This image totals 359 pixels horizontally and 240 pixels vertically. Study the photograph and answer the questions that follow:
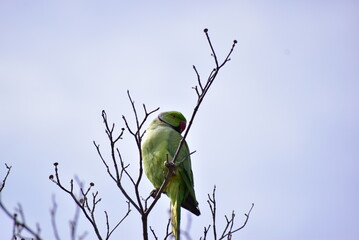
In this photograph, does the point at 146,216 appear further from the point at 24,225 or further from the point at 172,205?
the point at 172,205

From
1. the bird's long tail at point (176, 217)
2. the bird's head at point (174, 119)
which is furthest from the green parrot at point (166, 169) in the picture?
the bird's head at point (174, 119)

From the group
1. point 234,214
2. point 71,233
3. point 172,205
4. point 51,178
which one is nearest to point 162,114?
point 172,205

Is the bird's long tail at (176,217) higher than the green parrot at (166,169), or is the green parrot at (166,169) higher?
the green parrot at (166,169)

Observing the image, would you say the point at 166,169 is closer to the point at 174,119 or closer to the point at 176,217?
the point at 176,217

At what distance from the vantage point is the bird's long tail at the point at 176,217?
4943 millimetres

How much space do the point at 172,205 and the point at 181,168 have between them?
434 millimetres

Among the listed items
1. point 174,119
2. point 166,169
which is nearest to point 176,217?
point 166,169

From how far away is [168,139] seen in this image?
579 cm

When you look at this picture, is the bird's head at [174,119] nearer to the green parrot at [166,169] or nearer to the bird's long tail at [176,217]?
the green parrot at [166,169]

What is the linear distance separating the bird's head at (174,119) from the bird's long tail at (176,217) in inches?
58.0

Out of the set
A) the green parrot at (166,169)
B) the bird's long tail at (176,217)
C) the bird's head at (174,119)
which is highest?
the bird's head at (174,119)

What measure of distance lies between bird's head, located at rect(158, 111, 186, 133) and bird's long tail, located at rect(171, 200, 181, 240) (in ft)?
4.83

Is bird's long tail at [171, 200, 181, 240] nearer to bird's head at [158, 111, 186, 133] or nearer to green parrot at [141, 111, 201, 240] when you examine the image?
green parrot at [141, 111, 201, 240]

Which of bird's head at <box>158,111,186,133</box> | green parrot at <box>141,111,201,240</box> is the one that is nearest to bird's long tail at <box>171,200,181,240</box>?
green parrot at <box>141,111,201,240</box>
